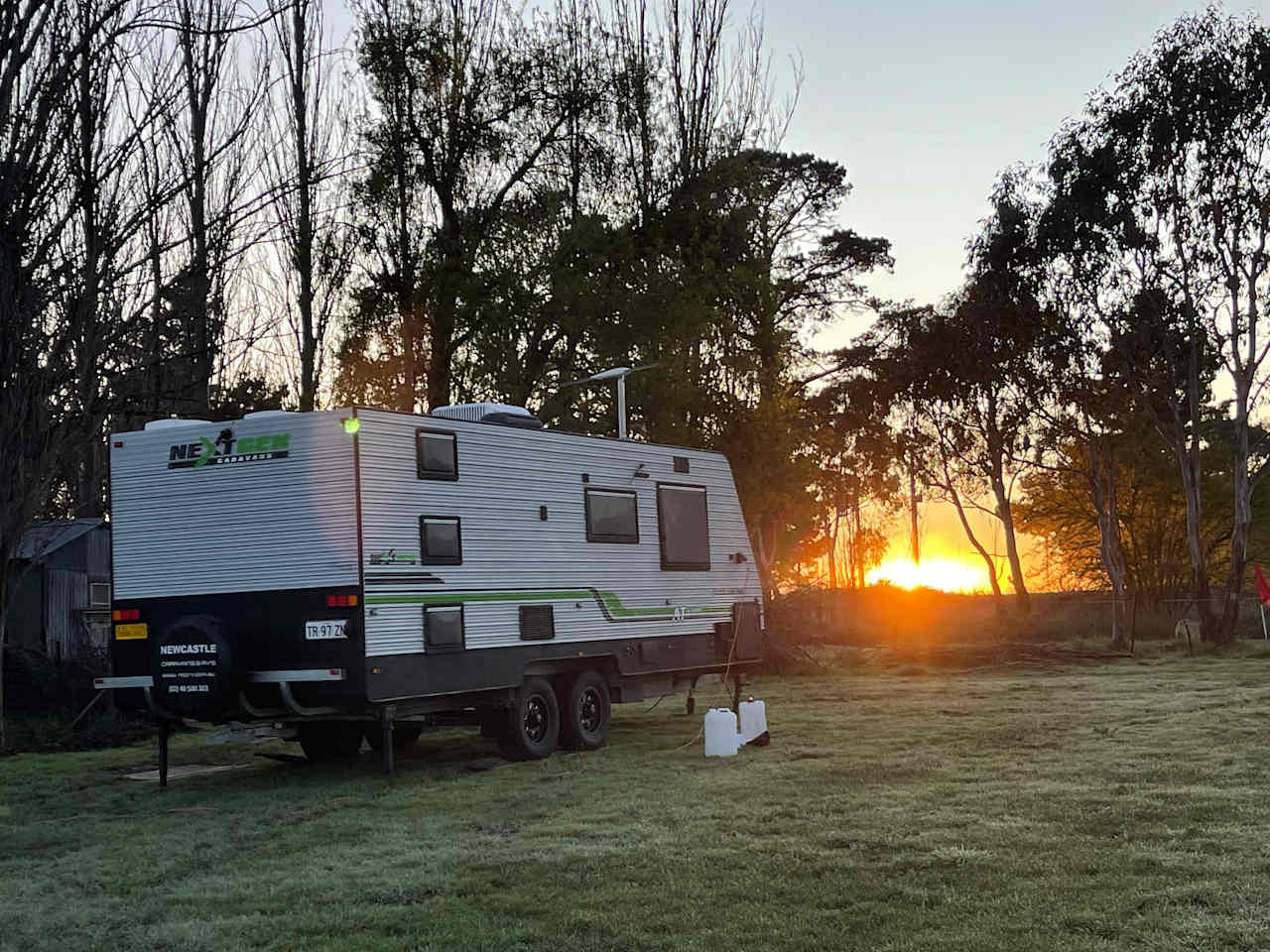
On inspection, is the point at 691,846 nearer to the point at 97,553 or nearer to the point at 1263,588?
the point at 97,553

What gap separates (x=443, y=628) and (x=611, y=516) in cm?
276

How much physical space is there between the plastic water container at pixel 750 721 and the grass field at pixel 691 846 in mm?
262

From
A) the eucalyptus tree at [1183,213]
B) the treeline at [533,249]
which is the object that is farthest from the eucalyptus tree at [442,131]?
the eucalyptus tree at [1183,213]

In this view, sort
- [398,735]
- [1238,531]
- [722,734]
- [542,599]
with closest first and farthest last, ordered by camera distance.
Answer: [722,734] < [542,599] < [398,735] < [1238,531]

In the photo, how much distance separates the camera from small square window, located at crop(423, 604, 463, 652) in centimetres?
1180

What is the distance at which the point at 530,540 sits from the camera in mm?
13047

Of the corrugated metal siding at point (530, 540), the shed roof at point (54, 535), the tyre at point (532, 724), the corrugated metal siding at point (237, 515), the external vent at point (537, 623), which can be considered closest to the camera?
the corrugated metal siding at point (237, 515)

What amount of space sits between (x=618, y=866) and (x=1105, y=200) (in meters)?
25.6

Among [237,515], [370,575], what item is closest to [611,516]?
[370,575]

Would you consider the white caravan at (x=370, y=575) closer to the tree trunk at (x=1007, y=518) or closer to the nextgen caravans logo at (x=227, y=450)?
the nextgen caravans logo at (x=227, y=450)

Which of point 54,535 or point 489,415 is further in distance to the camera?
point 54,535

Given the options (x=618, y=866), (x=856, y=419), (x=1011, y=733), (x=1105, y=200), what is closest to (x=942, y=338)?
(x=856, y=419)

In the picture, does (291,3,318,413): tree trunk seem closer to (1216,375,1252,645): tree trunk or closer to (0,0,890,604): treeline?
(0,0,890,604): treeline

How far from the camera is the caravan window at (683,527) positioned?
1479 cm
